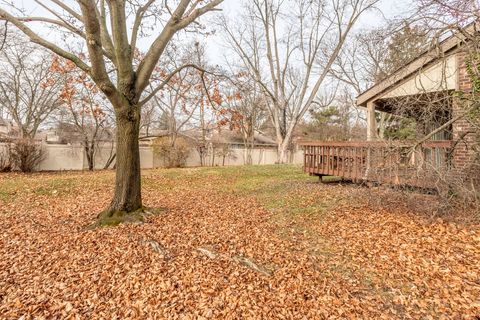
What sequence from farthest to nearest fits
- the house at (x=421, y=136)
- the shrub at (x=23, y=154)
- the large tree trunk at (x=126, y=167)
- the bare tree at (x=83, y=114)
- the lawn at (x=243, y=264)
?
the bare tree at (x=83, y=114)
the shrub at (x=23, y=154)
the large tree trunk at (x=126, y=167)
the house at (x=421, y=136)
the lawn at (x=243, y=264)

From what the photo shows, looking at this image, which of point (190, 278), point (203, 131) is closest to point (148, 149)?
point (203, 131)

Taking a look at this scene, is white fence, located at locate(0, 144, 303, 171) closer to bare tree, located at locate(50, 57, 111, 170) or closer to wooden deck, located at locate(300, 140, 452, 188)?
bare tree, located at locate(50, 57, 111, 170)

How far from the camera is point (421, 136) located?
5051 mm

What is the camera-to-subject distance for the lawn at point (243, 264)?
2.63m

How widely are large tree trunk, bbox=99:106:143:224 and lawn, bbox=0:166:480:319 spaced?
423mm

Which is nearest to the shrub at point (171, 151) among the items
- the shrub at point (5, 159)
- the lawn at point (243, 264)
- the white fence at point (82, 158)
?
the white fence at point (82, 158)

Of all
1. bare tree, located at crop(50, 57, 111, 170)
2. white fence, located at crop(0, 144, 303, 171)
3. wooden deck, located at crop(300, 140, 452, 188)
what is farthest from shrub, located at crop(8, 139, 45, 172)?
wooden deck, located at crop(300, 140, 452, 188)

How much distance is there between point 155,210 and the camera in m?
5.48

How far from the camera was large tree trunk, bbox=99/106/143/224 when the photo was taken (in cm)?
487

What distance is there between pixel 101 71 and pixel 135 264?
10.4 ft

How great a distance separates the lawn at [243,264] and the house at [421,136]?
78 cm

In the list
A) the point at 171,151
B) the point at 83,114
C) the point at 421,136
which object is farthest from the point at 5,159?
the point at 421,136

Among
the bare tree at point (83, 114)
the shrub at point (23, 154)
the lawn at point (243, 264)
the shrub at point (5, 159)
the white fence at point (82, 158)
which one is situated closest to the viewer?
the lawn at point (243, 264)

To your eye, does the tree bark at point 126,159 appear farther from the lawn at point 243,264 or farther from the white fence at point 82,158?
the white fence at point 82,158
